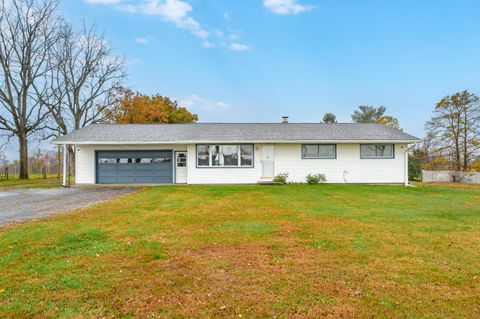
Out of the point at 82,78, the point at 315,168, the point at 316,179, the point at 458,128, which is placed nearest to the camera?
the point at 316,179

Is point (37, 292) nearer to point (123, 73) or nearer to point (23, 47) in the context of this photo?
point (23, 47)

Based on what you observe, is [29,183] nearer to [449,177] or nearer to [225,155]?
[225,155]

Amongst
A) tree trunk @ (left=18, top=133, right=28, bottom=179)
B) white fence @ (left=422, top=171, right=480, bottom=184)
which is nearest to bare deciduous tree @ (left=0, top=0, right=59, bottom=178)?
tree trunk @ (left=18, top=133, right=28, bottom=179)

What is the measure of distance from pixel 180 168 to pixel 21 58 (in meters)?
18.2

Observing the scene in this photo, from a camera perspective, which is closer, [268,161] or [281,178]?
[281,178]

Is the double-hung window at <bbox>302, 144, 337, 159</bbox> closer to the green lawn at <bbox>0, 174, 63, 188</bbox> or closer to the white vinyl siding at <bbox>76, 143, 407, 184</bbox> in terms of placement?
the white vinyl siding at <bbox>76, 143, 407, 184</bbox>

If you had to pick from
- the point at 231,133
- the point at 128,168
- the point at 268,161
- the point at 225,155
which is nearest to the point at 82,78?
the point at 128,168

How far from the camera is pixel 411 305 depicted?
2.89m

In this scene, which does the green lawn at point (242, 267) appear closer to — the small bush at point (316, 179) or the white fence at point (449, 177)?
the small bush at point (316, 179)

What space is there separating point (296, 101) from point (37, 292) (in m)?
26.5

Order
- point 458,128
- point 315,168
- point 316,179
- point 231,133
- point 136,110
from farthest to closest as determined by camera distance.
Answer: point 136,110
point 458,128
point 231,133
point 315,168
point 316,179

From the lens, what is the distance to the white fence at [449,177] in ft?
78.3

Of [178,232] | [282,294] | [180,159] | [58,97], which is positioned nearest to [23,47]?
[58,97]

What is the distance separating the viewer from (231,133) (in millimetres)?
17234
